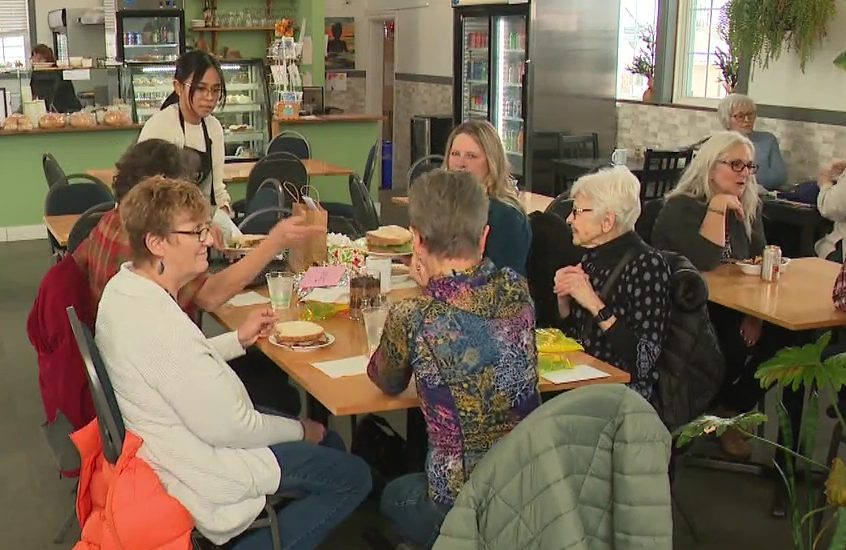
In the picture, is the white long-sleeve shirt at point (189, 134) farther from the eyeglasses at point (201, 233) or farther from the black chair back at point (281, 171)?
the eyeglasses at point (201, 233)

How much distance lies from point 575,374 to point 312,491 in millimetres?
754

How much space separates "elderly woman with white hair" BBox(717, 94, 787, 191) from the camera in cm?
646

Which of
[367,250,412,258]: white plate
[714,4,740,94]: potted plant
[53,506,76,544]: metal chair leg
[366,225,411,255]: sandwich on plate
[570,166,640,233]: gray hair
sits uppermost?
[714,4,740,94]: potted plant

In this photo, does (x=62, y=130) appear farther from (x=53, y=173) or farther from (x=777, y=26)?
(x=777, y=26)

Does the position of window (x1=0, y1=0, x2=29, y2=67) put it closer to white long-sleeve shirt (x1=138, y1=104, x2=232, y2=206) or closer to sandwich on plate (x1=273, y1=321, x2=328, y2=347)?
white long-sleeve shirt (x1=138, y1=104, x2=232, y2=206)

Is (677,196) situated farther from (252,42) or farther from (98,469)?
(252,42)

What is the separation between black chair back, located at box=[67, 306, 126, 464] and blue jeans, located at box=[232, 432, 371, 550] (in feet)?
1.23

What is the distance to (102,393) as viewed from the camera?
7.54ft

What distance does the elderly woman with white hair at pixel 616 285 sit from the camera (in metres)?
2.94

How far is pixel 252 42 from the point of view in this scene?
34.2 feet

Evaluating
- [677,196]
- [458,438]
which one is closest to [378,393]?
[458,438]

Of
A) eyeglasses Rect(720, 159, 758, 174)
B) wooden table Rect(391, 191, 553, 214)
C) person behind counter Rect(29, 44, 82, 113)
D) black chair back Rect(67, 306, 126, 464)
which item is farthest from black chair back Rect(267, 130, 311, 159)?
black chair back Rect(67, 306, 126, 464)

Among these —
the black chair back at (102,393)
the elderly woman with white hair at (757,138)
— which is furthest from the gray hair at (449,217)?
the elderly woman with white hair at (757,138)

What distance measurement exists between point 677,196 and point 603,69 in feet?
15.7
